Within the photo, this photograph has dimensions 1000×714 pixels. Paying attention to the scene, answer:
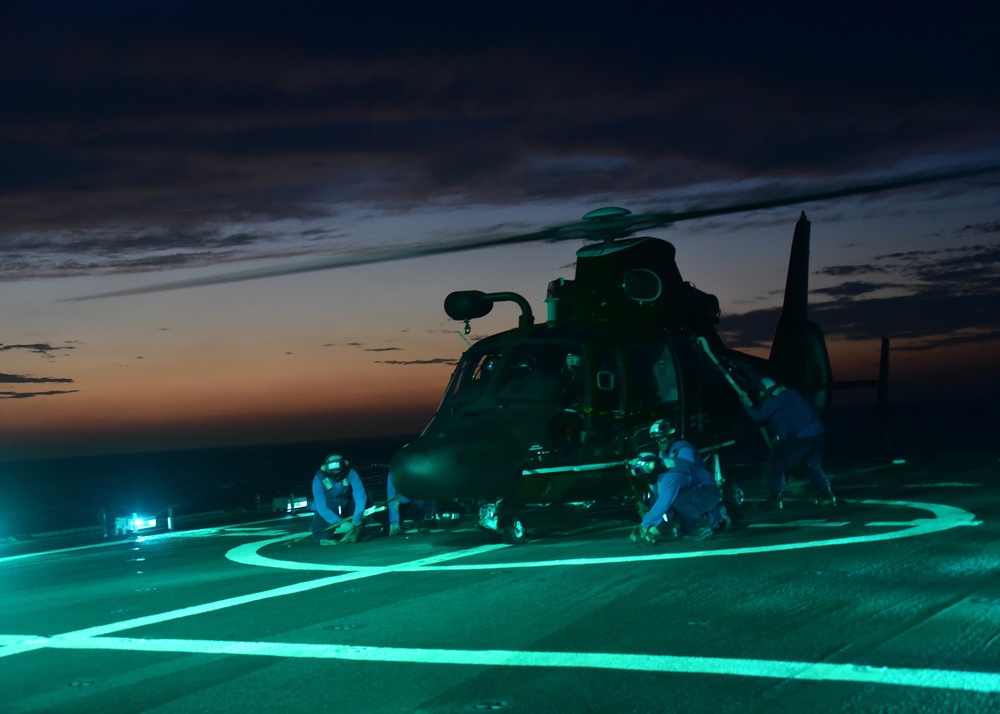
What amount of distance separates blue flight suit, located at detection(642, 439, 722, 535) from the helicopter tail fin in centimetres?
759

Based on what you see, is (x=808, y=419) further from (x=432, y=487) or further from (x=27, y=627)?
(x=27, y=627)

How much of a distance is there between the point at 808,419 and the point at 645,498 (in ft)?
9.85

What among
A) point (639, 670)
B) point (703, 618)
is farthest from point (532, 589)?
point (639, 670)

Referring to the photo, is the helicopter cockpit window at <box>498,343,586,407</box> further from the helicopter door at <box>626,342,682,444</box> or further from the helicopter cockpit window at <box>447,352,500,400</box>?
the helicopter door at <box>626,342,682,444</box>

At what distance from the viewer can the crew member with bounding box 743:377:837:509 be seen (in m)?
14.2

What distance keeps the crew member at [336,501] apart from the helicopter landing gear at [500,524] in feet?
7.92

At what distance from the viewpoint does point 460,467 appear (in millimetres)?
11773

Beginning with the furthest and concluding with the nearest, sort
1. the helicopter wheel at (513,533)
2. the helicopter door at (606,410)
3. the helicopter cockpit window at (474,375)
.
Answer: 1. the helicopter cockpit window at (474,375)
2. the helicopter door at (606,410)
3. the helicopter wheel at (513,533)

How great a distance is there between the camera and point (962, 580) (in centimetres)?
789

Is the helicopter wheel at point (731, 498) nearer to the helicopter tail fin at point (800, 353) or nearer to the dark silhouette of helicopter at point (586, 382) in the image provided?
the dark silhouette of helicopter at point (586, 382)

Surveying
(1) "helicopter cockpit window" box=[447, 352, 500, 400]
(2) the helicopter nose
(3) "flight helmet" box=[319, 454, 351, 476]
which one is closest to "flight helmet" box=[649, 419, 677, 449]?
(2) the helicopter nose

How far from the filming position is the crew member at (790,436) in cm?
1425

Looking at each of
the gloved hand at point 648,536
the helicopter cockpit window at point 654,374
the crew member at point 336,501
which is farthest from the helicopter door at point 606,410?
the crew member at point 336,501

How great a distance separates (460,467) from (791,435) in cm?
544
